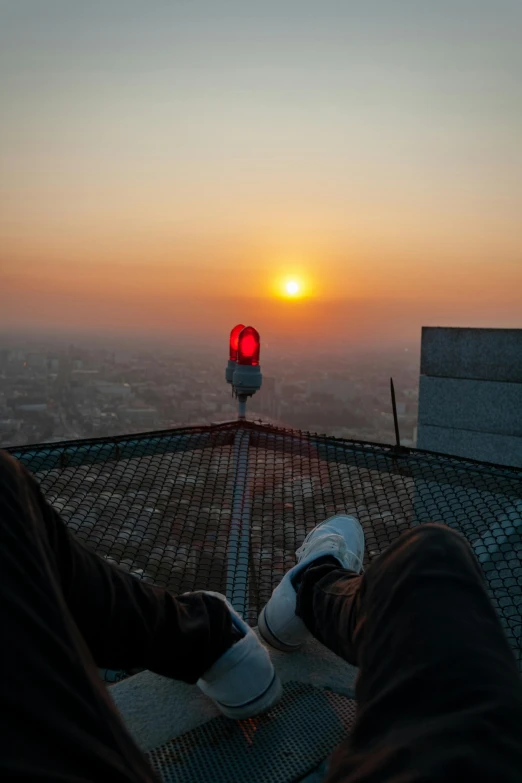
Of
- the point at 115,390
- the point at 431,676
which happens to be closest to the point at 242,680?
the point at 431,676

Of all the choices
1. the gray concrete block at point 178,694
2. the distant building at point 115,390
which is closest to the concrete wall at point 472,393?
the gray concrete block at point 178,694

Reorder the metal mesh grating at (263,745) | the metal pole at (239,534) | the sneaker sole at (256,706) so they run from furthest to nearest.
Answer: the metal pole at (239,534)
the sneaker sole at (256,706)
the metal mesh grating at (263,745)

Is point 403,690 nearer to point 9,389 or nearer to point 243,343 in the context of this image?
point 243,343

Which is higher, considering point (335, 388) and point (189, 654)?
point (189, 654)

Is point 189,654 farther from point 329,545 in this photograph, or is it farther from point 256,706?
point 329,545

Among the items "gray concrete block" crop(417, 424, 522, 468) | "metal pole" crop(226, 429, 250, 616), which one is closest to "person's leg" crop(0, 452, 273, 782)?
"metal pole" crop(226, 429, 250, 616)

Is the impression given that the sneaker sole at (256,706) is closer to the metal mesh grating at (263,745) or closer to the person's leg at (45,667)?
the metal mesh grating at (263,745)
